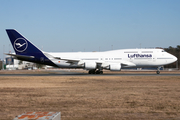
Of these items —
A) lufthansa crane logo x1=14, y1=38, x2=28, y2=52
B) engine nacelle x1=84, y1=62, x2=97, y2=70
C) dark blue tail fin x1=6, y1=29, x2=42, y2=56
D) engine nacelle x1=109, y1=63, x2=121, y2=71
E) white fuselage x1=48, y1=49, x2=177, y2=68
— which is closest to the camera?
engine nacelle x1=109, y1=63, x2=121, y2=71

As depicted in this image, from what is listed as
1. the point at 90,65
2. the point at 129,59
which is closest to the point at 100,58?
the point at 90,65

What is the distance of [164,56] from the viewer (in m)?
37.8

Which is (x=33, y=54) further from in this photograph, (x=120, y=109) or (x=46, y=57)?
(x=120, y=109)

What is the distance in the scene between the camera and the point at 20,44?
37719 mm

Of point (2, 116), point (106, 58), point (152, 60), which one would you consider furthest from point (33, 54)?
point (2, 116)

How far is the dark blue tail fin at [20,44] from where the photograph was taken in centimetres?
3725

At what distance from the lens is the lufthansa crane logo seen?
3766 cm

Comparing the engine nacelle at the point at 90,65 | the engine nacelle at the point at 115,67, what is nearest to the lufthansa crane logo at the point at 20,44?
the engine nacelle at the point at 90,65

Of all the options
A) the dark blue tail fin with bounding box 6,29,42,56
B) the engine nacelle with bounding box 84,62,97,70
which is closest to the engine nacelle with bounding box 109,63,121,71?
the engine nacelle with bounding box 84,62,97,70

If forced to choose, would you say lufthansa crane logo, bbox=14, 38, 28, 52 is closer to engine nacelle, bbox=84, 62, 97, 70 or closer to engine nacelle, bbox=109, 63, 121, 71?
engine nacelle, bbox=84, 62, 97, 70

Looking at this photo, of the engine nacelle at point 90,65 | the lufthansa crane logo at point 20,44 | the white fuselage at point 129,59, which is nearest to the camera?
the engine nacelle at point 90,65

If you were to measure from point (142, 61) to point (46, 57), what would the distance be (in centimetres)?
1668

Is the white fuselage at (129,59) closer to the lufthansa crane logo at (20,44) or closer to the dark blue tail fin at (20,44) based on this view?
the dark blue tail fin at (20,44)

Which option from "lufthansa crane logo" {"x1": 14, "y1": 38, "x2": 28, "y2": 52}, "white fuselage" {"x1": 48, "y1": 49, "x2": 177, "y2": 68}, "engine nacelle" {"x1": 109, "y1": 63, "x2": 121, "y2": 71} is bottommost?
"engine nacelle" {"x1": 109, "y1": 63, "x2": 121, "y2": 71}
